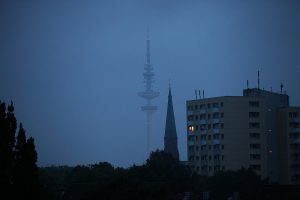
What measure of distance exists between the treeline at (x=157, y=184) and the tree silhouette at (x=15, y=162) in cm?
1948

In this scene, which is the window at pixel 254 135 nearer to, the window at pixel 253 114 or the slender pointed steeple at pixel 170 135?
the window at pixel 253 114

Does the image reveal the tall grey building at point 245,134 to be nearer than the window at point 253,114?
Yes

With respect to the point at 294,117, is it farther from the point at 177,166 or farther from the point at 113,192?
the point at 113,192

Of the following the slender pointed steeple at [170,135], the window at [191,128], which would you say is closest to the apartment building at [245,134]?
the window at [191,128]

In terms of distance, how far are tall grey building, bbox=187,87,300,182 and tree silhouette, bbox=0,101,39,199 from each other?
76.9 m

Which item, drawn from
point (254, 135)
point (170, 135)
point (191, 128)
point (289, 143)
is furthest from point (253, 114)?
point (170, 135)

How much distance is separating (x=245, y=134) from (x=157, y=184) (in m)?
55.4

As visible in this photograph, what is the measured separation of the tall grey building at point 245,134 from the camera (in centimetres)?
11269

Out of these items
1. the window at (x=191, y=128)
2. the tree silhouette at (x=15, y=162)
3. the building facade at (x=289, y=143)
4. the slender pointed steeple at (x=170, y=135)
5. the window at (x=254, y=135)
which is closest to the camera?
the tree silhouette at (x=15, y=162)

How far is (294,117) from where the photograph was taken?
377 feet

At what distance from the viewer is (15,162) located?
38.1 meters

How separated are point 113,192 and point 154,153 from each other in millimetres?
38403

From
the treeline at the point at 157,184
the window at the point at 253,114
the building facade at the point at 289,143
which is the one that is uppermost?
the window at the point at 253,114

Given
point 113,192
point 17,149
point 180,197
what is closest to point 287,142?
point 180,197
